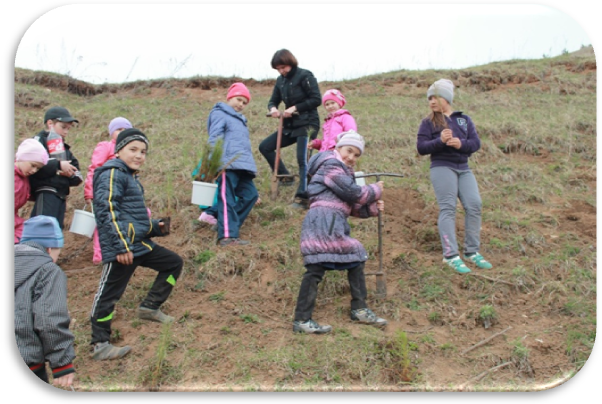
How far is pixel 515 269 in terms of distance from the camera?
518 centimetres

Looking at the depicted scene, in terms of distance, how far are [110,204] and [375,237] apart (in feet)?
9.86

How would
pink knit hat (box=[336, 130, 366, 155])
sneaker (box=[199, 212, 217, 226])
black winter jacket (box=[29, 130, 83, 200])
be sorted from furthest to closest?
sneaker (box=[199, 212, 217, 226]) → black winter jacket (box=[29, 130, 83, 200]) → pink knit hat (box=[336, 130, 366, 155])

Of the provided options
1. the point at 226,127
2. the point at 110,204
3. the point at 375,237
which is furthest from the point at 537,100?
the point at 110,204

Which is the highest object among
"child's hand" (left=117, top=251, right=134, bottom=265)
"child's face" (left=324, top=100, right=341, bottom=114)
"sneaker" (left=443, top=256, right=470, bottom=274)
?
"child's face" (left=324, top=100, right=341, bottom=114)

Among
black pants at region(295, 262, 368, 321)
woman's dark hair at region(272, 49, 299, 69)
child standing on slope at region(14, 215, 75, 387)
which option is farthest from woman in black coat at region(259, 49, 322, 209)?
child standing on slope at region(14, 215, 75, 387)

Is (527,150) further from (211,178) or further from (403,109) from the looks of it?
(211,178)

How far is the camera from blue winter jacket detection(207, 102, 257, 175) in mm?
5665

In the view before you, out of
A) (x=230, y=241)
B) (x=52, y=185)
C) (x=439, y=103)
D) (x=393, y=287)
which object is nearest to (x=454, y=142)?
(x=439, y=103)

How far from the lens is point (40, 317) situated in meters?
2.99

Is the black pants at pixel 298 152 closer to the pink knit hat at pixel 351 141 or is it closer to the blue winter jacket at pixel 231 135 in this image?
the blue winter jacket at pixel 231 135

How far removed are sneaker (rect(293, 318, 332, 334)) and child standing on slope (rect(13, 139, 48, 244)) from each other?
238cm

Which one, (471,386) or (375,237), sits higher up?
(375,237)

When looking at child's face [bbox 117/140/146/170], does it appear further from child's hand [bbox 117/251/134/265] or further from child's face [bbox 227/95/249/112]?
child's face [bbox 227/95/249/112]

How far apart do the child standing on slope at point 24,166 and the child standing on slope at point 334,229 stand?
2277mm
